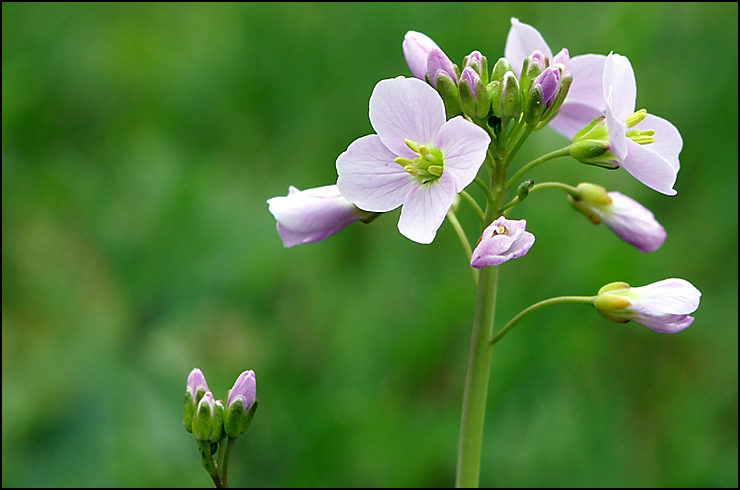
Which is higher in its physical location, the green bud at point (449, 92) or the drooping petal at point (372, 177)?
the green bud at point (449, 92)

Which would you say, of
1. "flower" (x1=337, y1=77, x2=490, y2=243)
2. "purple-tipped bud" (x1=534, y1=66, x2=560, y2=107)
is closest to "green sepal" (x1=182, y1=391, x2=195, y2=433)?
"flower" (x1=337, y1=77, x2=490, y2=243)

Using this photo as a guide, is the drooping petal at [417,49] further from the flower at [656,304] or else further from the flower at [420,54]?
the flower at [656,304]

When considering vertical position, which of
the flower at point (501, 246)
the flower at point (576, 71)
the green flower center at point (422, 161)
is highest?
the flower at point (576, 71)

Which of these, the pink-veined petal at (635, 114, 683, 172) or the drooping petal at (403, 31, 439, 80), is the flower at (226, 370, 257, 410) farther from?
the pink-veined petal at (635, 114, 683, 172)

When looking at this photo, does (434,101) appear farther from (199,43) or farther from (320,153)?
(199,43)

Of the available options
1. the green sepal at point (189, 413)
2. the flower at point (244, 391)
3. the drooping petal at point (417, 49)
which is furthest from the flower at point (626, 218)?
the green sepal at point (189, 413)

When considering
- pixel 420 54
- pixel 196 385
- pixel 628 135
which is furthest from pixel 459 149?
pixel 196 385

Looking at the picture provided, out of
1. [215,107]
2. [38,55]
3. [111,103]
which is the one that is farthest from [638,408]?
[38,55]

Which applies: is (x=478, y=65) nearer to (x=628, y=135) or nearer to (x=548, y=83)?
(x=548, y=83)
